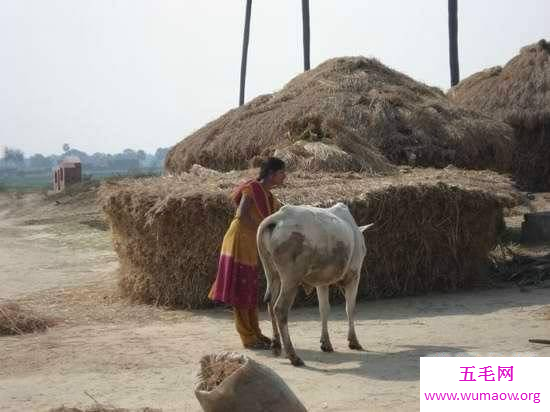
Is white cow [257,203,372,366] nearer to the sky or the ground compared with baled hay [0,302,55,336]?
nearer to the sky

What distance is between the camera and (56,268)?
593 inches

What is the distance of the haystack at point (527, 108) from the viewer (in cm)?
2266

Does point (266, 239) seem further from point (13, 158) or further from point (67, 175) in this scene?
point (13, 158)

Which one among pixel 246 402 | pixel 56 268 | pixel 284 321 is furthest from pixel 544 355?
pixel 56 268

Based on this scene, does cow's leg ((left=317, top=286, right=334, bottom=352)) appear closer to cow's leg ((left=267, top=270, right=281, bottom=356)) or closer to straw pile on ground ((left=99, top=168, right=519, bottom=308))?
cow's leg ((left=267, top=270, right=281, bottom=356))

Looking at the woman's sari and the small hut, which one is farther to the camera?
the small hut

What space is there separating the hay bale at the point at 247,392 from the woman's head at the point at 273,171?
8.95 feet

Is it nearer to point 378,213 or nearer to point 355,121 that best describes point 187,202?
point 378,213

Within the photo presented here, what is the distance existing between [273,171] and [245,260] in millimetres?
913

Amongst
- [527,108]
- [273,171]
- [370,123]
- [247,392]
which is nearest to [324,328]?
[273,171]

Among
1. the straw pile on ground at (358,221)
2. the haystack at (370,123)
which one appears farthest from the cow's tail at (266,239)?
the haystack at (370,123)

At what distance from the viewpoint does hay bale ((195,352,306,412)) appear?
546cm

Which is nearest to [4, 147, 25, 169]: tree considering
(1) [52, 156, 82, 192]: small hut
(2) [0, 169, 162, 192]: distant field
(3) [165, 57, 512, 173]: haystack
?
(2) [0, 169, 162, 192]: distant field

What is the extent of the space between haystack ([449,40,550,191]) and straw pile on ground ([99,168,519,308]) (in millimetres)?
10950
